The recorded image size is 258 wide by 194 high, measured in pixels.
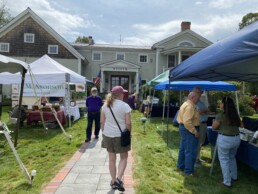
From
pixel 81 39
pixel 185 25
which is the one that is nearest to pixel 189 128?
pixel 185 25

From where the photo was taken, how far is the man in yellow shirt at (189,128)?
5465 mm

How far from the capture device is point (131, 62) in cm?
3019

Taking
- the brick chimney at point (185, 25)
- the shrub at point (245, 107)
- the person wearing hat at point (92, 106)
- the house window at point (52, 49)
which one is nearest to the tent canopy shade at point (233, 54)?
the person wearing hat at point (92, 106)

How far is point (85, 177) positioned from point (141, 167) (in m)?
1.33

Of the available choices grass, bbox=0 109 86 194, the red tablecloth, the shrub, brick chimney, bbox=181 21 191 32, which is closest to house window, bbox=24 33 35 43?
brick chimney, bbox=181 21 191 32

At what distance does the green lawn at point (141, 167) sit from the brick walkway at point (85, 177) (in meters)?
0.15

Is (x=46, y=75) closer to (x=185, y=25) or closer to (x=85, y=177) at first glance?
(x=85, y=177)

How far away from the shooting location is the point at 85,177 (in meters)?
5.39

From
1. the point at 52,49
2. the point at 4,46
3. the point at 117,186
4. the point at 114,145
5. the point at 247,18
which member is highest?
the point at 247,18

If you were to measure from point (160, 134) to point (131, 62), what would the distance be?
2012cm

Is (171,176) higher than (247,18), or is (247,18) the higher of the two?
(247,18)

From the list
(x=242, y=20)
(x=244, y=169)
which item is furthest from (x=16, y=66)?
(x=242, y=20)

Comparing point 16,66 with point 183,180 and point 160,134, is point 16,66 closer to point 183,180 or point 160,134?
point 183,180

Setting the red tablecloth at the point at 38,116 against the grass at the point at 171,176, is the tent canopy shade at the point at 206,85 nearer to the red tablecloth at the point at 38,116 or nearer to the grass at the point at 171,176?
the grass at the point at 171,176
